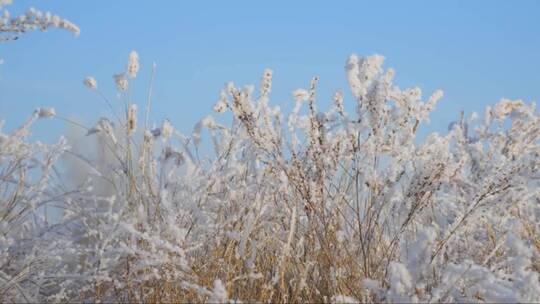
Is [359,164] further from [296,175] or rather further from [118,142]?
[118,142]

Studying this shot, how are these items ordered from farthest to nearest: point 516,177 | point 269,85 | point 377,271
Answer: point 269,85 → point 377,271 → point 516,177

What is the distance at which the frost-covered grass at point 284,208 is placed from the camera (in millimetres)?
2135

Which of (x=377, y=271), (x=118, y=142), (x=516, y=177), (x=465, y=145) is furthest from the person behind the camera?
(x=465, y=145)

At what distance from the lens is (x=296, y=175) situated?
8.12 feet

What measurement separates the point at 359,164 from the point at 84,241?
164 cm

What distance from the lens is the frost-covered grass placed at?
2.13 m

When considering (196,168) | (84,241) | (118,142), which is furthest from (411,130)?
(84,241)

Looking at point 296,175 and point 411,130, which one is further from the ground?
point 411,130

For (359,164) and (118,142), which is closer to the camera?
(359,164)

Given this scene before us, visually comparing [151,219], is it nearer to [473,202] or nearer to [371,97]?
[371,97]

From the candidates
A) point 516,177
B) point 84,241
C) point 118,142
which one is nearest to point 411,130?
point 516,177

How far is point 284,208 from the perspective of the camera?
2.79 metres

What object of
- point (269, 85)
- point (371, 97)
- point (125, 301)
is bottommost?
point (125, 301)

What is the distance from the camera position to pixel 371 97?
2.31 m
